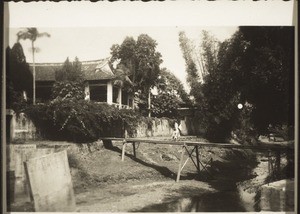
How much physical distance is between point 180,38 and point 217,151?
238 inches

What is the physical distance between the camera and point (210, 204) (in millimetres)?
6461

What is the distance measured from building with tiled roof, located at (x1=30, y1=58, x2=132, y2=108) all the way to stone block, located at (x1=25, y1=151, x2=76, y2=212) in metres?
1.27

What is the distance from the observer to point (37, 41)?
5742 millimetres

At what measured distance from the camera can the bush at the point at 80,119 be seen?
20.8ft

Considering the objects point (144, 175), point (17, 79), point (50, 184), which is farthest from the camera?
point (144, 175)

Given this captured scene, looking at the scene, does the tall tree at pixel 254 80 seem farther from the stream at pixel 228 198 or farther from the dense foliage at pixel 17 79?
the dense foliage at pixel 17 79

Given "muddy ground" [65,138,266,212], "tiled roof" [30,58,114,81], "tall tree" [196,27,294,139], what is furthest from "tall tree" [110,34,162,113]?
"muddy ground" [65,138,266,212]

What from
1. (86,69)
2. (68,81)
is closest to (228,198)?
(86,69)

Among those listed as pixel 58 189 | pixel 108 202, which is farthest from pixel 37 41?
pixel 108 202

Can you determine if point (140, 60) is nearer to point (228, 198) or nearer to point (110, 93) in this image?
point (110, 93)

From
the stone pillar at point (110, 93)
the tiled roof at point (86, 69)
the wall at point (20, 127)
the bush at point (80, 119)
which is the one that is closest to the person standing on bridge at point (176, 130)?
the bush at point (80, 119)

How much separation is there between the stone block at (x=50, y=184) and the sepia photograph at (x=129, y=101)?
2 cm

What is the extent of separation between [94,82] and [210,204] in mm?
3578

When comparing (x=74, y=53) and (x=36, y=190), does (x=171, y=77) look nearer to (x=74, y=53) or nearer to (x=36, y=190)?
(x=74, y=53)
